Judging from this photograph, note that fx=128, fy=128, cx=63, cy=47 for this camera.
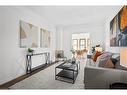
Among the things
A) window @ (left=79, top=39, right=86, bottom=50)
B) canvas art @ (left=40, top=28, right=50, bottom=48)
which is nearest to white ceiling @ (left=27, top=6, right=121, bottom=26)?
canvas art @ (left=40, top=28, right=50, bottom=48)

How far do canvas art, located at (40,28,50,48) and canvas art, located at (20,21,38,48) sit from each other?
0.55m

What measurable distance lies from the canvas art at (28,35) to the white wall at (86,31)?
353cm

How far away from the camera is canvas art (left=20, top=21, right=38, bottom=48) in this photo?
4.24m

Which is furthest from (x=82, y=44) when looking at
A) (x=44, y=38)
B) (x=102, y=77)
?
(x=102, y=77)

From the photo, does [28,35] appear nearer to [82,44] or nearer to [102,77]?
[102,77]

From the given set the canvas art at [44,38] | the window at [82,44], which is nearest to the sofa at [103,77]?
the canvas art at [44,38]

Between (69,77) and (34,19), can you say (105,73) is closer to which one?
(69,77)

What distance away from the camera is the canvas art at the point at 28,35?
13.9 feet

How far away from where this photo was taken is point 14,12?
12.6 feet

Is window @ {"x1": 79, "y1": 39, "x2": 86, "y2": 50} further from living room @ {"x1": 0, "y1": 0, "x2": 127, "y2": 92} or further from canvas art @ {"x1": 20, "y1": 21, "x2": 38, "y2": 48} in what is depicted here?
canvas art @ {"x1": 20, "y1": 21, "x2": 38, "y2": 48}

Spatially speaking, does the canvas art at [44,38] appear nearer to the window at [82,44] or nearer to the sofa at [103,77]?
the sofa at [103,77]

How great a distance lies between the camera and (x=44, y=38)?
616 cm
